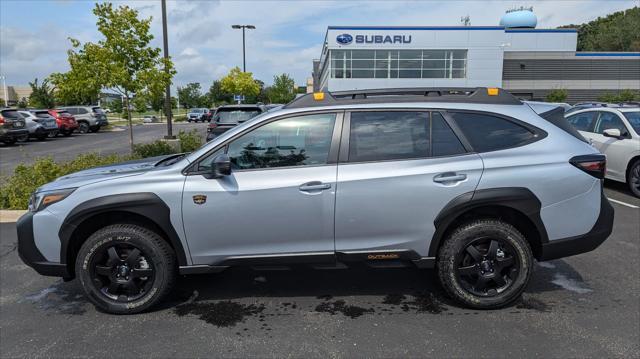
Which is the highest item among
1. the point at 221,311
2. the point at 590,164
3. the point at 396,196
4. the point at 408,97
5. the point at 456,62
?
the point at 456,62

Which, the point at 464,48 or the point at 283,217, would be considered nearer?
the point at 283,217

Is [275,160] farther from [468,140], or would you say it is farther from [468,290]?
[468,290]

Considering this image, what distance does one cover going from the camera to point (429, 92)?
4199mm

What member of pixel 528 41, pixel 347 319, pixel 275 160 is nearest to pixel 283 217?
pixel 275 160

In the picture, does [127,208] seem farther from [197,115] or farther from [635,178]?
[197,115]

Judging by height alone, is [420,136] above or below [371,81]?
below

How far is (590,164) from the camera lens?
3768mm

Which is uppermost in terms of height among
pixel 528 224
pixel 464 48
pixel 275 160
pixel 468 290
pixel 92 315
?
pixel 464 48

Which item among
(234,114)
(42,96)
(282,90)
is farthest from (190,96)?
(234,114)

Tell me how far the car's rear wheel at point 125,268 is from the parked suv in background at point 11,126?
2000 cm

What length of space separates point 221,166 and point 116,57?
844 cm

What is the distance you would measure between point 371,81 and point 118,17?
41.3m

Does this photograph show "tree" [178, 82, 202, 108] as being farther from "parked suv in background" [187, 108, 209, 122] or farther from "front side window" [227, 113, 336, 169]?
"front side window" [227, 113, 336, 169]

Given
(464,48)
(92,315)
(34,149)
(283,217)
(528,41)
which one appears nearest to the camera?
(283,217)
